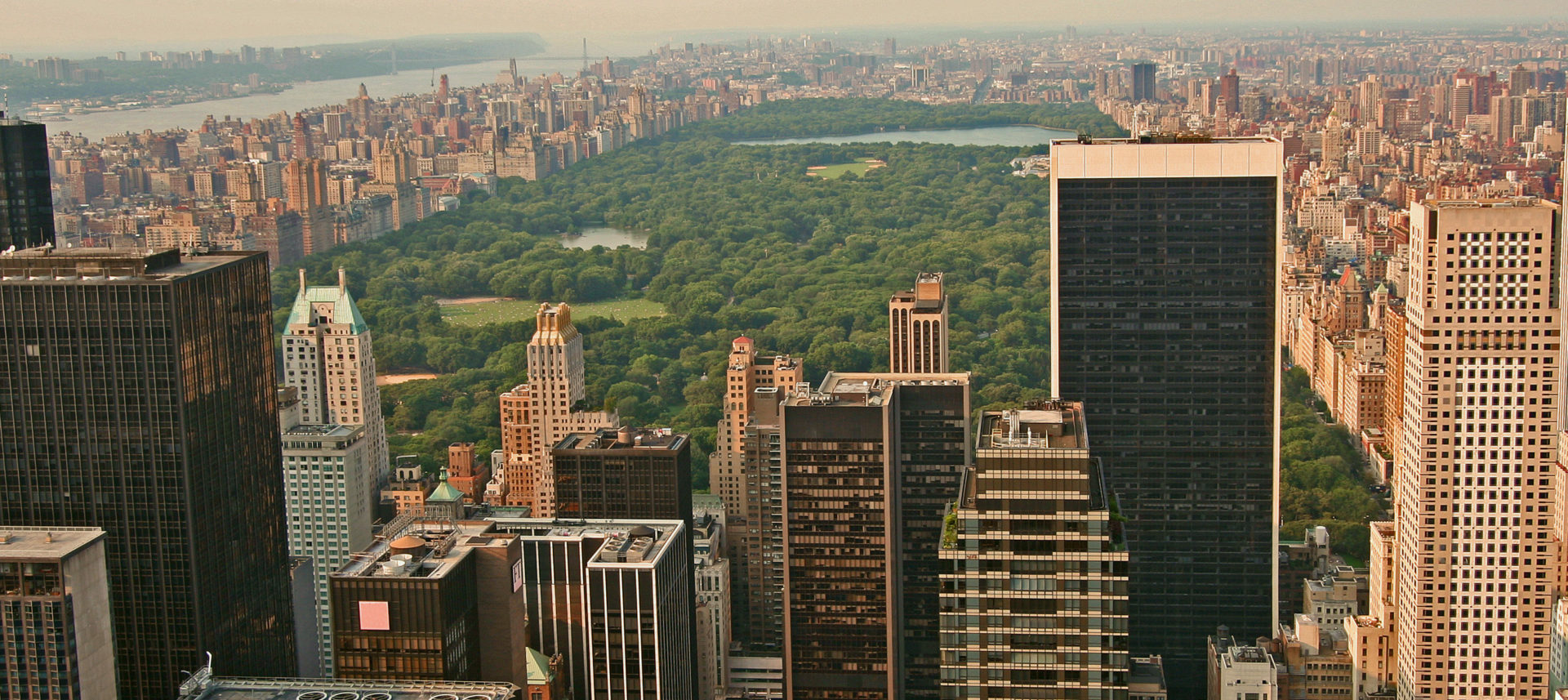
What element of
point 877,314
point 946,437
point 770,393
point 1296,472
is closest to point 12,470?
point 946,437

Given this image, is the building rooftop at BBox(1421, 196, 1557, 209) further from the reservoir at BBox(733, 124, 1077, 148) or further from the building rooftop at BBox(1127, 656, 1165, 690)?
the reservoir at BBox(733, 124, 1077, 148)

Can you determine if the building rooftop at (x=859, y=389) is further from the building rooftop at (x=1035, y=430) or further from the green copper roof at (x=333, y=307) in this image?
the green copper roof at (x=333, y=307)

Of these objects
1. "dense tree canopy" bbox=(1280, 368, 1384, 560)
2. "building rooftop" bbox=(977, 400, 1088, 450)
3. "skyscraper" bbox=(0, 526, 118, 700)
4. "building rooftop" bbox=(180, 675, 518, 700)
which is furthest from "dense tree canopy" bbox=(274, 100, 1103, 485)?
"building rooftop" bbox=(977, 400, 1088, 450)

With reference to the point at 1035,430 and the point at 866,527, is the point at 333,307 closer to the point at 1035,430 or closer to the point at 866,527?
the point at 866,527

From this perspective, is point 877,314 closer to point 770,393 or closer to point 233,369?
point 770,393

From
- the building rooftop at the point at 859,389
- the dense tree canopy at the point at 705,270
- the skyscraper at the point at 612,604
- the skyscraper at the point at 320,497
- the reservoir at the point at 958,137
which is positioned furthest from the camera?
the reservoir at the point at 958,137

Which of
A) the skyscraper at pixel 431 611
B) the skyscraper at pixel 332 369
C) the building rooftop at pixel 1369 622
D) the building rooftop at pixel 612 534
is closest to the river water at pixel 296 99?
the skyscraper at pixel 332 369
